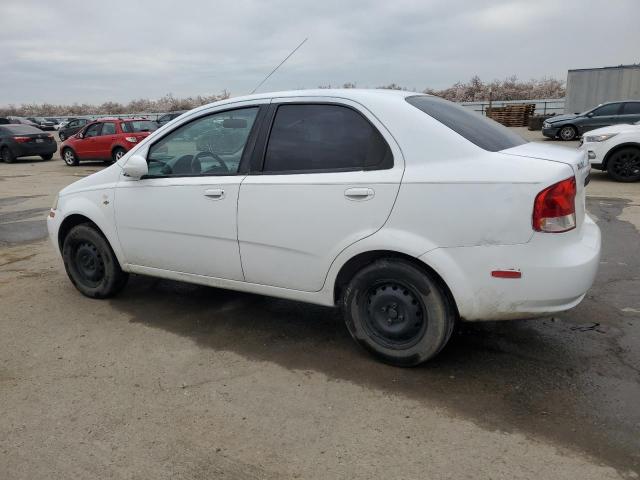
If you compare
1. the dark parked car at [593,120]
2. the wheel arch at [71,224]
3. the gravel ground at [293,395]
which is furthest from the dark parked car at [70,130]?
the gravel ground at [293,395]

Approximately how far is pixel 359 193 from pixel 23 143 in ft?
67.8

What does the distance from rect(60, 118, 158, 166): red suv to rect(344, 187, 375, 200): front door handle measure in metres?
14.6

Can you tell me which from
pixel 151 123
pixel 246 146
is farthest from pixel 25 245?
pixel 151 123

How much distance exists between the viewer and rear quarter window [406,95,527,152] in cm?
314

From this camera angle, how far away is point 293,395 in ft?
10.0

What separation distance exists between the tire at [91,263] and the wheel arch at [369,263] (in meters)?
2.16

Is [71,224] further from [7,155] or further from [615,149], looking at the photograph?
[7,155]

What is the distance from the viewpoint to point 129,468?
247cm

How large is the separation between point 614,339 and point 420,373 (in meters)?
1.47

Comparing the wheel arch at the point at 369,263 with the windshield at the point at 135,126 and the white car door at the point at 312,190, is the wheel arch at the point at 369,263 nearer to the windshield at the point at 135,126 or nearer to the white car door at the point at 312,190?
the white car door at the point at 312,190

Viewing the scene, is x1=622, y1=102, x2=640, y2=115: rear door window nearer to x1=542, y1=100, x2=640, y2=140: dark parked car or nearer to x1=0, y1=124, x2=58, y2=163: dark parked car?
x1=542, y1=100, x2=640, y2=140: dark parked car

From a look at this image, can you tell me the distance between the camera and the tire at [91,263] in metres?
4.49

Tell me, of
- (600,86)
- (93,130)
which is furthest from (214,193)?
(600,86)

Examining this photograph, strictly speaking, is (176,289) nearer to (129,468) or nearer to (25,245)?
(129,468)
